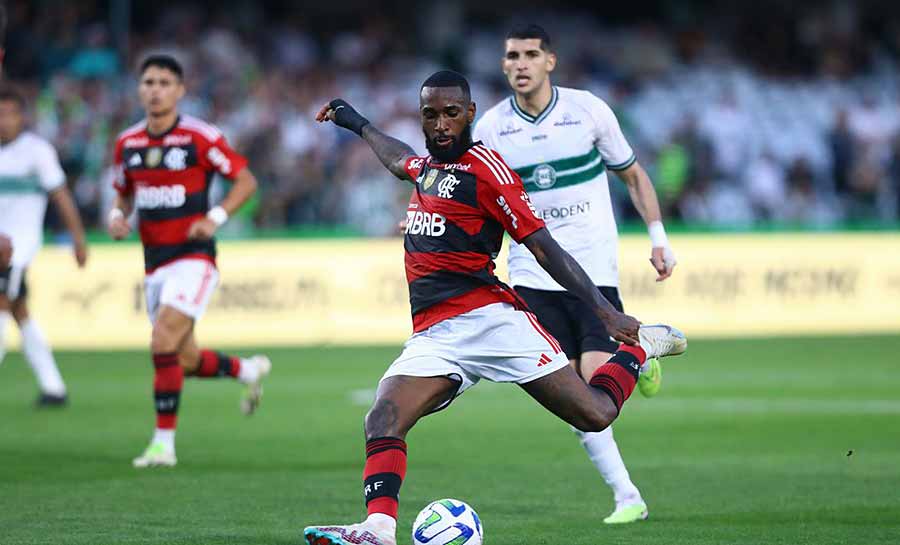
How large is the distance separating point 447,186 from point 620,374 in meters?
1.34

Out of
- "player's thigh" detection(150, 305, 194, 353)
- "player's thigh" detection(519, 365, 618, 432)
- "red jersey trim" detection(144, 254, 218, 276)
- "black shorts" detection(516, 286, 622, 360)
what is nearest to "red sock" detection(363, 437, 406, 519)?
"player's thigh" detection(519, 365, 618, 432)

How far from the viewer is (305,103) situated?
2462cm

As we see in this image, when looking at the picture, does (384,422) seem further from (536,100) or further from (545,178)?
(536,100)

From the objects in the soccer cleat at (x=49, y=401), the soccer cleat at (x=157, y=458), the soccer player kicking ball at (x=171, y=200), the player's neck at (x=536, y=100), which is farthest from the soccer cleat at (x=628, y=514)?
the soccer cleat at (x=49, y=401)

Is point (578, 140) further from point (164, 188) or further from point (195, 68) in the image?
point (195, 68)

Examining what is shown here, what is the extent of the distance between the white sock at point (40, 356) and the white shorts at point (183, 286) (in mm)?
3358

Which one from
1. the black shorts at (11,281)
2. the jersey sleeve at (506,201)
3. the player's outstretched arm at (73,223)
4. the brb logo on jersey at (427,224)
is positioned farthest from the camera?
the black shorts at (11,281)

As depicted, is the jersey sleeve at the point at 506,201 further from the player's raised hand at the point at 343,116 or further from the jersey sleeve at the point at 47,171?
the jersey sleeve at the point at 47,171

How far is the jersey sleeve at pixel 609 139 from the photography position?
8.84 metres

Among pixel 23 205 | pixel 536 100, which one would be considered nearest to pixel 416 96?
pixel 23 205

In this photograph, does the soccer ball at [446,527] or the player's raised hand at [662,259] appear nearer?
the soccer ball at [446,527]

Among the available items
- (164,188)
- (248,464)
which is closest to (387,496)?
(248,464)

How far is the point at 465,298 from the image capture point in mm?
7180

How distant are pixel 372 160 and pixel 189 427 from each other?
35.3 feet
